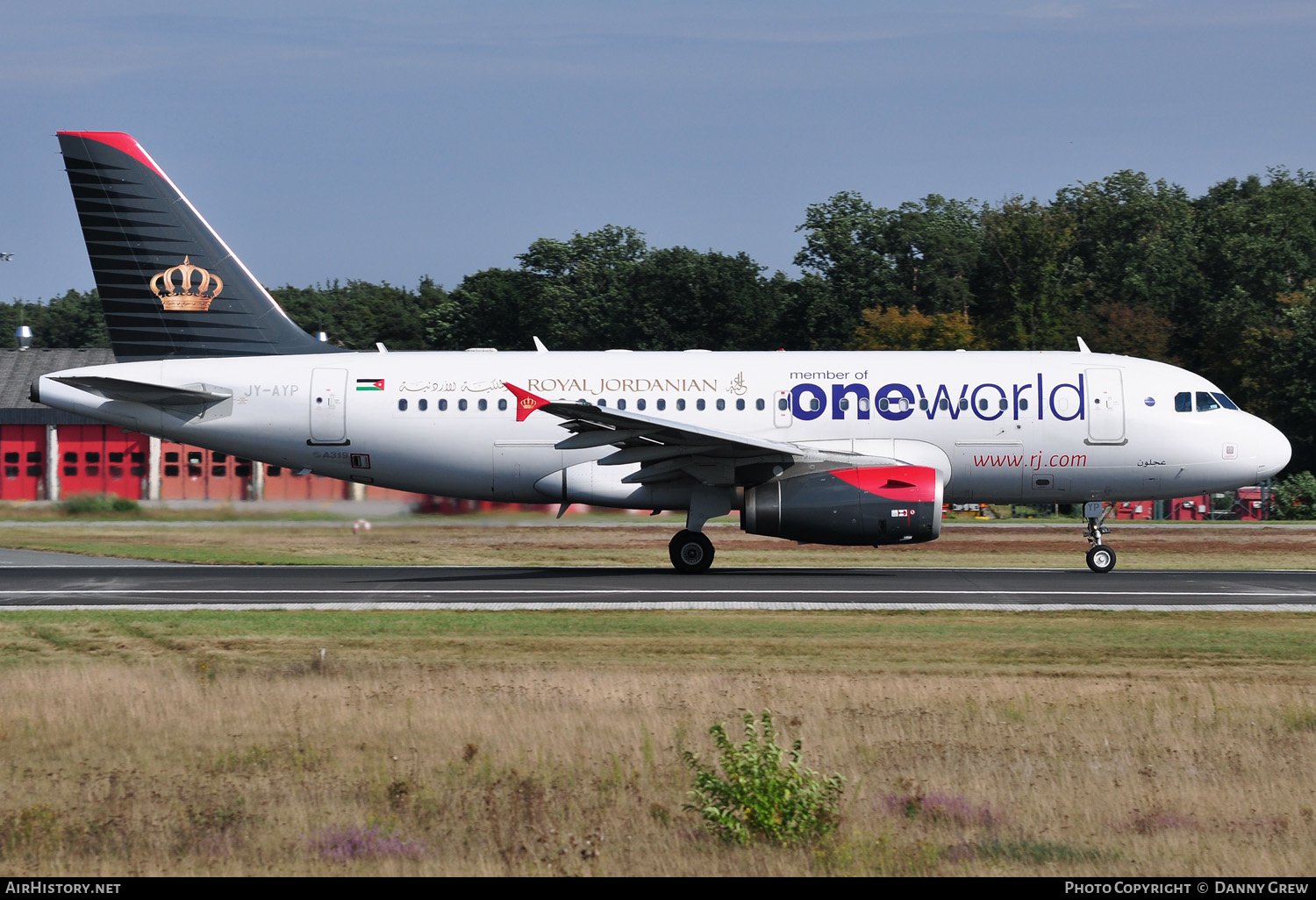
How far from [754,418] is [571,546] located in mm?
8216

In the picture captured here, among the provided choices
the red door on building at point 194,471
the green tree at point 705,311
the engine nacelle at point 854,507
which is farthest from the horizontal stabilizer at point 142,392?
the green tree at point 705,311

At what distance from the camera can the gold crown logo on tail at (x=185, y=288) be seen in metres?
26.2

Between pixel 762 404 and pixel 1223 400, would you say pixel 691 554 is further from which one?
pixel 1223 400

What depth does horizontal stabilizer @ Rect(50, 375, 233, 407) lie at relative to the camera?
24.8m

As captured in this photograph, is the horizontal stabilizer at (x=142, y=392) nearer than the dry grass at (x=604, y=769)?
No

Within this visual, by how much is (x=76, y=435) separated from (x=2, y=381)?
7350 millimetres

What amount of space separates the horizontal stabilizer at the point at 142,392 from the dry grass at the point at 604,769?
1170cm

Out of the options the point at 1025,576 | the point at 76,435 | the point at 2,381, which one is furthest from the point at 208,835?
the point at 2,381

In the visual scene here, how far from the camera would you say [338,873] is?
26.1 feet

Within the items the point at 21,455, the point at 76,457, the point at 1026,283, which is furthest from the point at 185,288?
the point at 1026,283

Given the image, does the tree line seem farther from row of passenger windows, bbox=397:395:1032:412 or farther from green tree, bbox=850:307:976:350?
row of passenger windows, bbox=397:395:1032:412

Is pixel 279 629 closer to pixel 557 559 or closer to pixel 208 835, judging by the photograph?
pixel 208 835

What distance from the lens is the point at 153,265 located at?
86.0ft

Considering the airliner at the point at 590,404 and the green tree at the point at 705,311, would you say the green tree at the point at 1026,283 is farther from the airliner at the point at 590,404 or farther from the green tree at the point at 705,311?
the airliner at the point at 590,404
